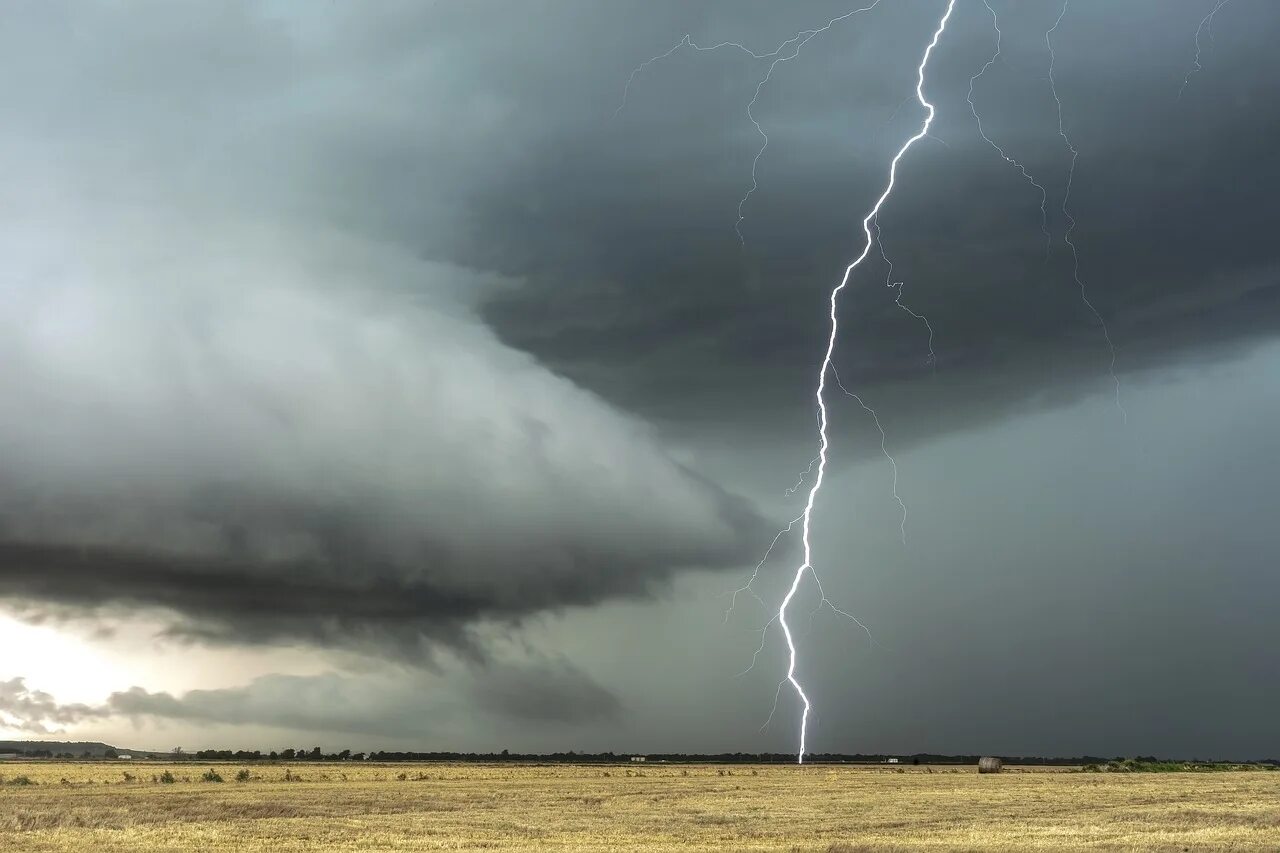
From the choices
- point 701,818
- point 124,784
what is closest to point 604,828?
point 701,818

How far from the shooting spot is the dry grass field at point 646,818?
2895cm

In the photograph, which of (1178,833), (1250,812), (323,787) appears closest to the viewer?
(1178,833)

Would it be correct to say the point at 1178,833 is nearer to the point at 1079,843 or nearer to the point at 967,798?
the point at 1079,843

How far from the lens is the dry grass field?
1140 inches

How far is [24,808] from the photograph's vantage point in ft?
139

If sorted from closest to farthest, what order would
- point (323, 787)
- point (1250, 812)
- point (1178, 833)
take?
1. point (1178, 833)
2. point (1250, 812)
3. point (323, 787)

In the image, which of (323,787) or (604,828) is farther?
(323,787)

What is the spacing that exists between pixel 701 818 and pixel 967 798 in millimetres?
16002

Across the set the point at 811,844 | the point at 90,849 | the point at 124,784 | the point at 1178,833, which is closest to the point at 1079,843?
the point at 1178,833

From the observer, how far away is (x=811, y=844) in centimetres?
2850

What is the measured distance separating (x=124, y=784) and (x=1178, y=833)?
5824cm

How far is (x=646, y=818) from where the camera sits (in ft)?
123

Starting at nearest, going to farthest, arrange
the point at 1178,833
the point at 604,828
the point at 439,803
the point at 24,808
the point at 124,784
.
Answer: the point at 1178,833
the point at 604,828
the point at 24,808
the point at 439,803
the point at 124,784

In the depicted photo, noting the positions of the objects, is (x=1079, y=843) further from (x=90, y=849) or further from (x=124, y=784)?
(x=124, y=784)
